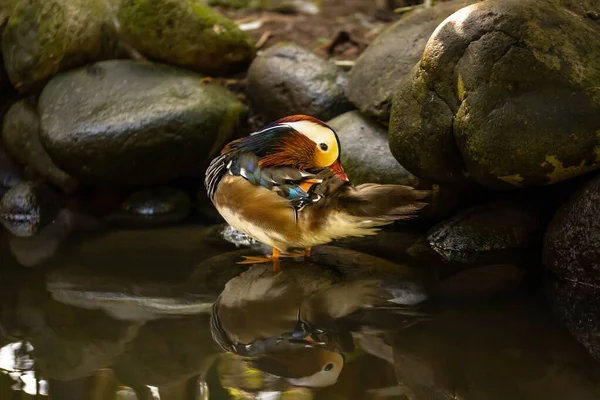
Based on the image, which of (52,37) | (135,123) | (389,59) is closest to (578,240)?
(389,59)

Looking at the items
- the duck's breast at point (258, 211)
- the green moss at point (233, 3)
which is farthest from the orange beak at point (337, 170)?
the green moss at point (233, 3)

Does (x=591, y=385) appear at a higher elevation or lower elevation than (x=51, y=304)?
higher

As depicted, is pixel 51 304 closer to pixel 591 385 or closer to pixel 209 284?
pixel 209 284

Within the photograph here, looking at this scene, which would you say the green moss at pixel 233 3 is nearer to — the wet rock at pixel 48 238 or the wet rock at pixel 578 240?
the wet rock at pixel 48 238

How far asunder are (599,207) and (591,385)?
126cm

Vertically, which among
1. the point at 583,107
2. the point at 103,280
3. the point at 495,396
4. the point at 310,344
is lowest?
the point at 103,280

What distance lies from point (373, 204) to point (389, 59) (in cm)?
175

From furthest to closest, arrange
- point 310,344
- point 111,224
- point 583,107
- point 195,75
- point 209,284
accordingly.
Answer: point 195,75 → point 111,224 → point 209,284 → point 583,107 → point 310,344

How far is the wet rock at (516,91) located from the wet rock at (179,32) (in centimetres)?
213

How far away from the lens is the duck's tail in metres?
3.17

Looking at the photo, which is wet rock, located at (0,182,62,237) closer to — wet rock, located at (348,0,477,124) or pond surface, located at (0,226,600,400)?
pond surface, located at (0,226,600,400)

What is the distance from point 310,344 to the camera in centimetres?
271

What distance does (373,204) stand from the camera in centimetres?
319

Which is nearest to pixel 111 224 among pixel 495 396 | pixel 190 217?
pixel 190 217
